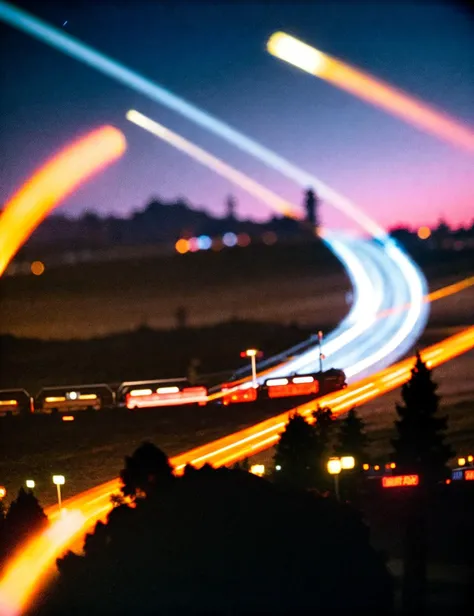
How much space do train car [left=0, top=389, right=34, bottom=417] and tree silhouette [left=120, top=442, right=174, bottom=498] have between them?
688 millimetres

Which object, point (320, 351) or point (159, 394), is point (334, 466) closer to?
point (320, 351)

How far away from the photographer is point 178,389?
4.09 meters

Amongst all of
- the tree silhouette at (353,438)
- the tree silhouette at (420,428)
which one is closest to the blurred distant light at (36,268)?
the tree silhouette at (353,438)

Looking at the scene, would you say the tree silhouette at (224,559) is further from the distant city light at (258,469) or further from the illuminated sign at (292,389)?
the illuminated sign at (292,389)

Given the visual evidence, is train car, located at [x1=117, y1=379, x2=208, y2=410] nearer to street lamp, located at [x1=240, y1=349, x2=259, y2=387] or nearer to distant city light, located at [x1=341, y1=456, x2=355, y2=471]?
street lamp, located at [x1=240, y1=349, x2=259, y2=387]

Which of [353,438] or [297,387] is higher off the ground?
[297,387]

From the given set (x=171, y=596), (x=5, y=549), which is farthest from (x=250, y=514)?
(x=5, y=549)

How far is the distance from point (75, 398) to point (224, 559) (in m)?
1.22

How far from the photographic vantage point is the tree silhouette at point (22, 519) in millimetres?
3762

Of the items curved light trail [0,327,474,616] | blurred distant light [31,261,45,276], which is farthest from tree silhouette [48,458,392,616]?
blurred distant light [31,261,45,276]

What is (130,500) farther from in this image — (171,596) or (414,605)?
(414,605)

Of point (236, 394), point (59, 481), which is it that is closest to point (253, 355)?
point (236, 394)

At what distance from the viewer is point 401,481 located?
3.71 m

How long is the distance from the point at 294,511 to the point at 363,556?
1.04 ft
